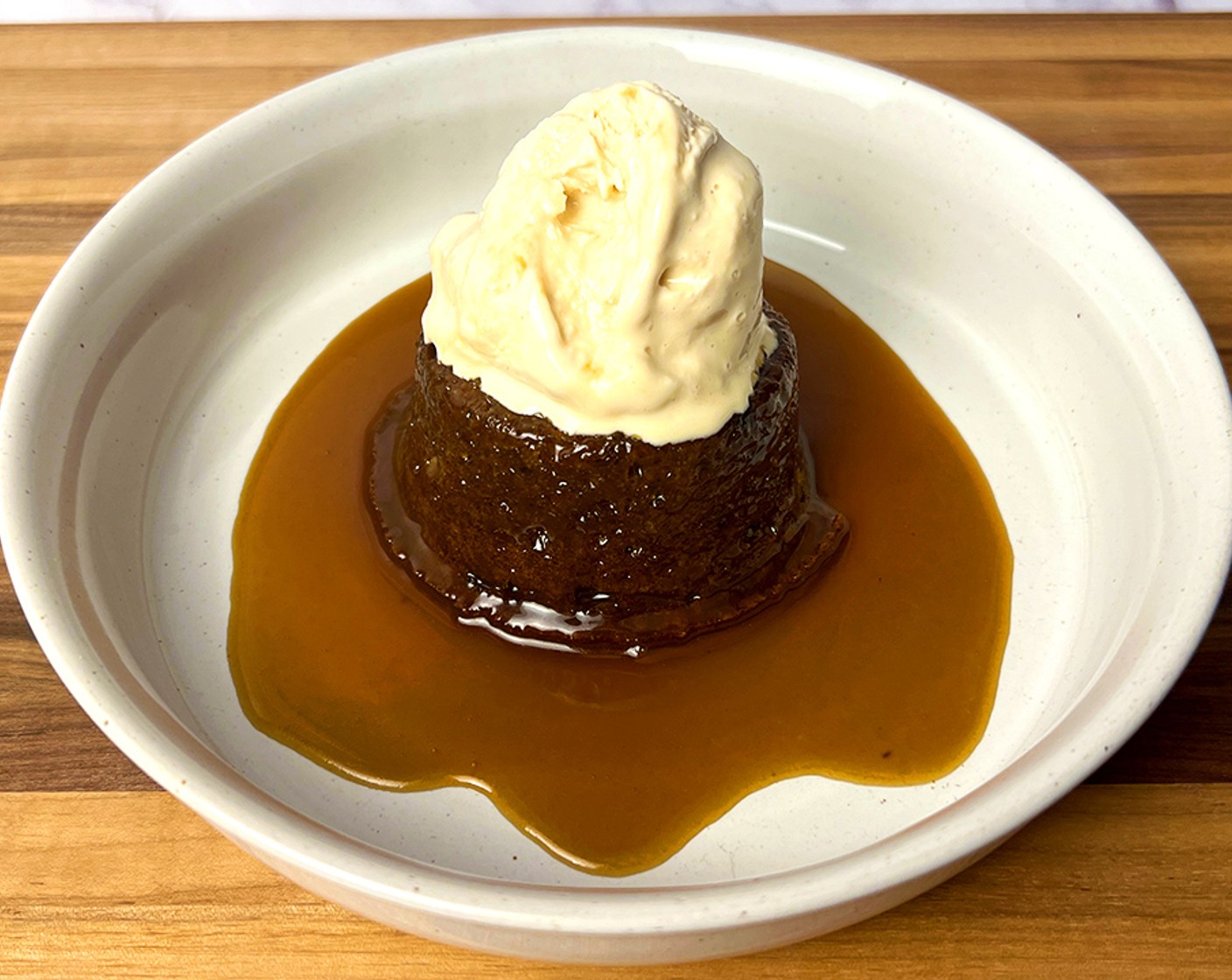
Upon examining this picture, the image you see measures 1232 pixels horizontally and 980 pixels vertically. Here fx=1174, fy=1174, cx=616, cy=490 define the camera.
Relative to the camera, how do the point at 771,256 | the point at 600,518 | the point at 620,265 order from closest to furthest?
the point at 620,265, the point at 600,518, the point at 771,256

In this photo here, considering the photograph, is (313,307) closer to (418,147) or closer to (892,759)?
(418,147)

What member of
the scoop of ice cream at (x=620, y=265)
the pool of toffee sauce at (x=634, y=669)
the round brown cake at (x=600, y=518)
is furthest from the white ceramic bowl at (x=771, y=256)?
the scoop of ice cream at (x=620, y=265)

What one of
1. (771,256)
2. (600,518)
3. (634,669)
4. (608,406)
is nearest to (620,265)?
(608,406)

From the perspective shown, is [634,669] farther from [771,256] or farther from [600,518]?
[771,256]

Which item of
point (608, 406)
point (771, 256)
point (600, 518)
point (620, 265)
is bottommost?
point (600, 518)

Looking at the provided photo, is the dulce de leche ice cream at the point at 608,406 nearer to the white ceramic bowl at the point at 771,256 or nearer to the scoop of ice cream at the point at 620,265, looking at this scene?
the scoop of ice cream at the point at 620,265

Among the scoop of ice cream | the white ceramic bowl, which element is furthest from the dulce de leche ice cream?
the white ceramic bowl

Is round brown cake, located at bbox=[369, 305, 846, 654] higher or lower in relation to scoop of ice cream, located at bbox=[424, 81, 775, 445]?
lower

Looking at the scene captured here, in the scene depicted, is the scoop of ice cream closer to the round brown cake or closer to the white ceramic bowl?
the round brown cake
